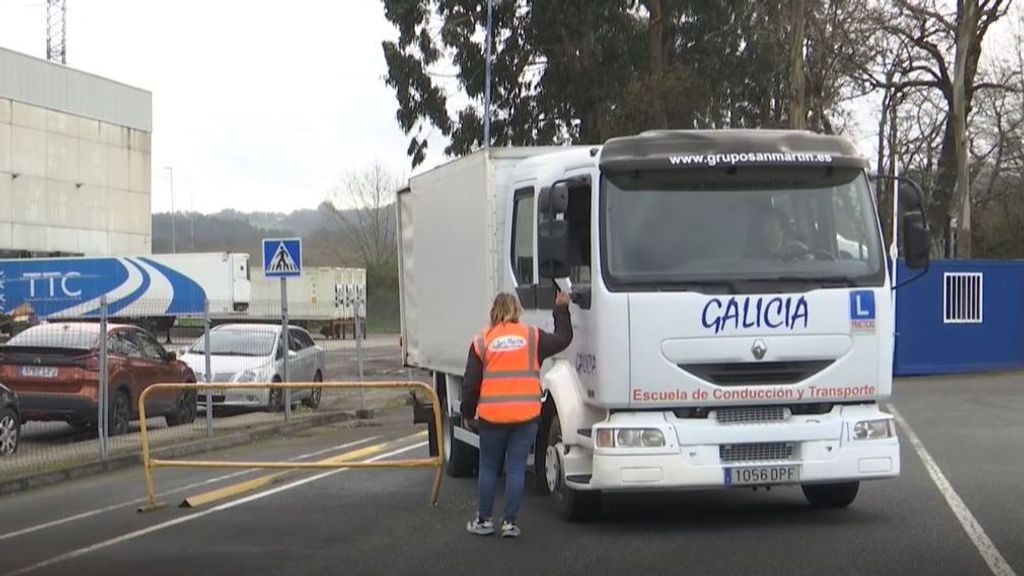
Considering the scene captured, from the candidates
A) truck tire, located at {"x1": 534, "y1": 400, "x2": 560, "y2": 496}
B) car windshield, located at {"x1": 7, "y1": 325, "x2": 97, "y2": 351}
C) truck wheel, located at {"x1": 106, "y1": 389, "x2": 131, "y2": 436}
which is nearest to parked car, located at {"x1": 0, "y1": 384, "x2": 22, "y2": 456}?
car windshield, located at {"x1": 7, "y1": 325, "x2": 97, "y2": 351}

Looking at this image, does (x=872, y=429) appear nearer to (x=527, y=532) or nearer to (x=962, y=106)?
(x=527, y=532)

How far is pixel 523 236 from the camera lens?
9.56m

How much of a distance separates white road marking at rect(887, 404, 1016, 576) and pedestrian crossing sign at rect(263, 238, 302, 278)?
10.3m

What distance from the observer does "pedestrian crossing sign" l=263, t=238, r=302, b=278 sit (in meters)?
19.4

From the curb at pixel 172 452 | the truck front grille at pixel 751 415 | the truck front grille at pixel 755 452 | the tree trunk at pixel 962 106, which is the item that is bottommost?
the curb at pixel 172 452

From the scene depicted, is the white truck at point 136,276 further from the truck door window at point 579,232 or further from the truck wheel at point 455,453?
the truck door window at point 579,232

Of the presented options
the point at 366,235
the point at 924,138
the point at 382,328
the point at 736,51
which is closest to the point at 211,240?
the point at 366,235

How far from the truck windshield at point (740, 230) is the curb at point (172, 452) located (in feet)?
24.6

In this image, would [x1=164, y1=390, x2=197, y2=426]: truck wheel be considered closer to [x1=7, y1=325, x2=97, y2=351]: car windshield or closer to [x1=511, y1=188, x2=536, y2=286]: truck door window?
[x1=7, y1=325, x2=97, y2=351]: car windshield

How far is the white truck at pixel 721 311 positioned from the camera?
26.6 feet

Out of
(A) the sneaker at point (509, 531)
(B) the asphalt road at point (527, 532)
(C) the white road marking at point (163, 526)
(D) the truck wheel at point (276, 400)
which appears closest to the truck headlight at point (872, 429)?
(B) the asphalt road at point (527, 532)

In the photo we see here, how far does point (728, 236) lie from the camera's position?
27.3ft

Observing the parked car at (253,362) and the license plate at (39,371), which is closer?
the license plate at (39,371)

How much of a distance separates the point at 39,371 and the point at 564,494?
374 inches
